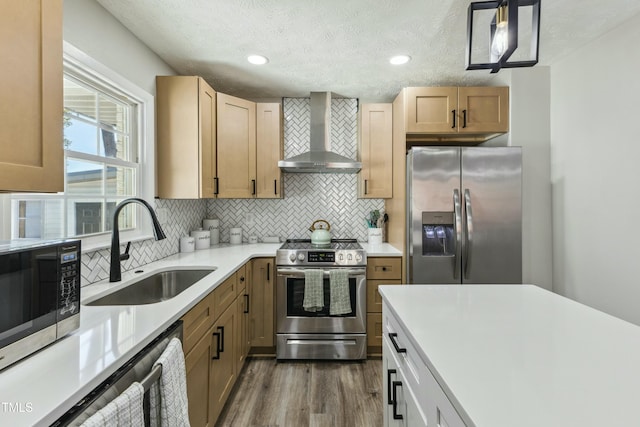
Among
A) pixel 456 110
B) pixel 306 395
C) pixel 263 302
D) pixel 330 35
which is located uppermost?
pixel 330 35

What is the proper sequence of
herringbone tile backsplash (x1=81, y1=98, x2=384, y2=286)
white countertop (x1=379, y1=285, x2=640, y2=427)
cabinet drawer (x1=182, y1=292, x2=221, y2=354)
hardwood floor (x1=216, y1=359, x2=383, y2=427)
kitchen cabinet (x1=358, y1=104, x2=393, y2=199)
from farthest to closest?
herringbone tile backsplash (x1=81, y1=98, x2=384, y2=286) → kitchen cabinet (x1=358, y1=104, x2=393, y2=199) → hardwood floor (x1=216, y1=359, x2=383, y2=427) → cabinet drawer (x1=182, y1=292, x2=221, y2=354) → white countertop (x1=379, y1=285, x2=640, y2=427)

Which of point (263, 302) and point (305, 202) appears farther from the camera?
point (305, 202)

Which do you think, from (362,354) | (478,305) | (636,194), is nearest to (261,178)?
(362,354)

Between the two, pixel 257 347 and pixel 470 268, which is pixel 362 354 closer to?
pixel 257 347

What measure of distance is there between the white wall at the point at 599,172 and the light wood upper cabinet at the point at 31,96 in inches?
118

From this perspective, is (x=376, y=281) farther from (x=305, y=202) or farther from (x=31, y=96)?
(x=31, y=96)

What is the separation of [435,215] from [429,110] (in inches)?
37.7

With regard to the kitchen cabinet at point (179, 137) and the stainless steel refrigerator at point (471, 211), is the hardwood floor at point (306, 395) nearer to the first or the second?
the stainless steel refrigerator at point (471, 211)

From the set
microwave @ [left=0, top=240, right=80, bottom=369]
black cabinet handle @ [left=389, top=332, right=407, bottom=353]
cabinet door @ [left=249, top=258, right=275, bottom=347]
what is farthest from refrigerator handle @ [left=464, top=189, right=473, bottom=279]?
microwave @ [left=0, top=240, right=80, bottom=369]

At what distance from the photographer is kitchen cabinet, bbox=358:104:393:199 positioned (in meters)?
3.04

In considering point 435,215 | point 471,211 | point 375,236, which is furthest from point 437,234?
point 375,236

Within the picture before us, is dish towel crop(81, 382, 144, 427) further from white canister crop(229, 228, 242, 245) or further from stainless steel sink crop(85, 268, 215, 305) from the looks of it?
white canister crop(229, 228, 242, 245)

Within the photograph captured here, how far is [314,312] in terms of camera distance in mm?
2668

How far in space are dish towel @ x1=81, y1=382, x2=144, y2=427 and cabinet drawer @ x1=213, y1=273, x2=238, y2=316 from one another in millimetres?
893
